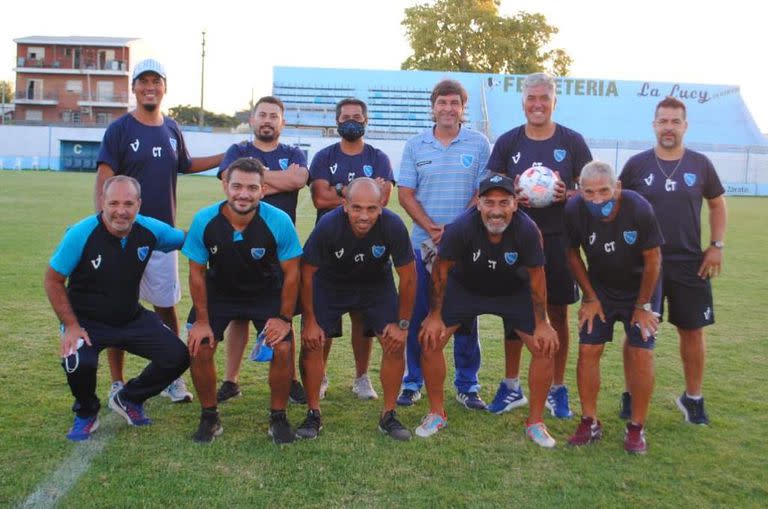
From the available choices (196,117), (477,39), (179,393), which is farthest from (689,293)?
(196,117)

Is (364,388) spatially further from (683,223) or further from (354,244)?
(683,223)

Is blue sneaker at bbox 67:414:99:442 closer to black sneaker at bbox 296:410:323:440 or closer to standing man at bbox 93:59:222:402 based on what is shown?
standing man at bbox 93:59:222:402

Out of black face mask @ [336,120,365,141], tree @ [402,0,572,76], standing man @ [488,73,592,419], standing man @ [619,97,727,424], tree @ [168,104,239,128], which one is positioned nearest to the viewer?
standing man @ [619,97,727,424]

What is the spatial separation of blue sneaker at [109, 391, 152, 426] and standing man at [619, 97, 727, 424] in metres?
3.01

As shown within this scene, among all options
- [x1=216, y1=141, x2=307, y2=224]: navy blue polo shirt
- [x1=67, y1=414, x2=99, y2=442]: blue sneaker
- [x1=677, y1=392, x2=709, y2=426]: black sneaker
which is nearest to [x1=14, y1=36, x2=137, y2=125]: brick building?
[x1=216, y1=141, x2=307, y2=224]: navy blue polo shirt

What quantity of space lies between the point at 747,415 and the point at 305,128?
43691mm

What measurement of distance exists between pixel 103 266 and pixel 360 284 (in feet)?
5.04

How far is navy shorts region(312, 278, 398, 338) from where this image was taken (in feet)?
15.6

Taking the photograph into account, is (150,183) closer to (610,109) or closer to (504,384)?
(504,384)

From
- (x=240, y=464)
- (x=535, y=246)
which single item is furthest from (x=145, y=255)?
(x=535, y=246)

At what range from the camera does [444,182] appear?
5230mm

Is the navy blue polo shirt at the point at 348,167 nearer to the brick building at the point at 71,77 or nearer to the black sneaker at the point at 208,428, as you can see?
the black sneaker at the point at 208,428

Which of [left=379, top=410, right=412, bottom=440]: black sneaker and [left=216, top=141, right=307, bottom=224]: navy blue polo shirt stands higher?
[left=216, top=141, right=307, bottom=224]: navy blue polo shirt

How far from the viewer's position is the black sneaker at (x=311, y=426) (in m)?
4.41
